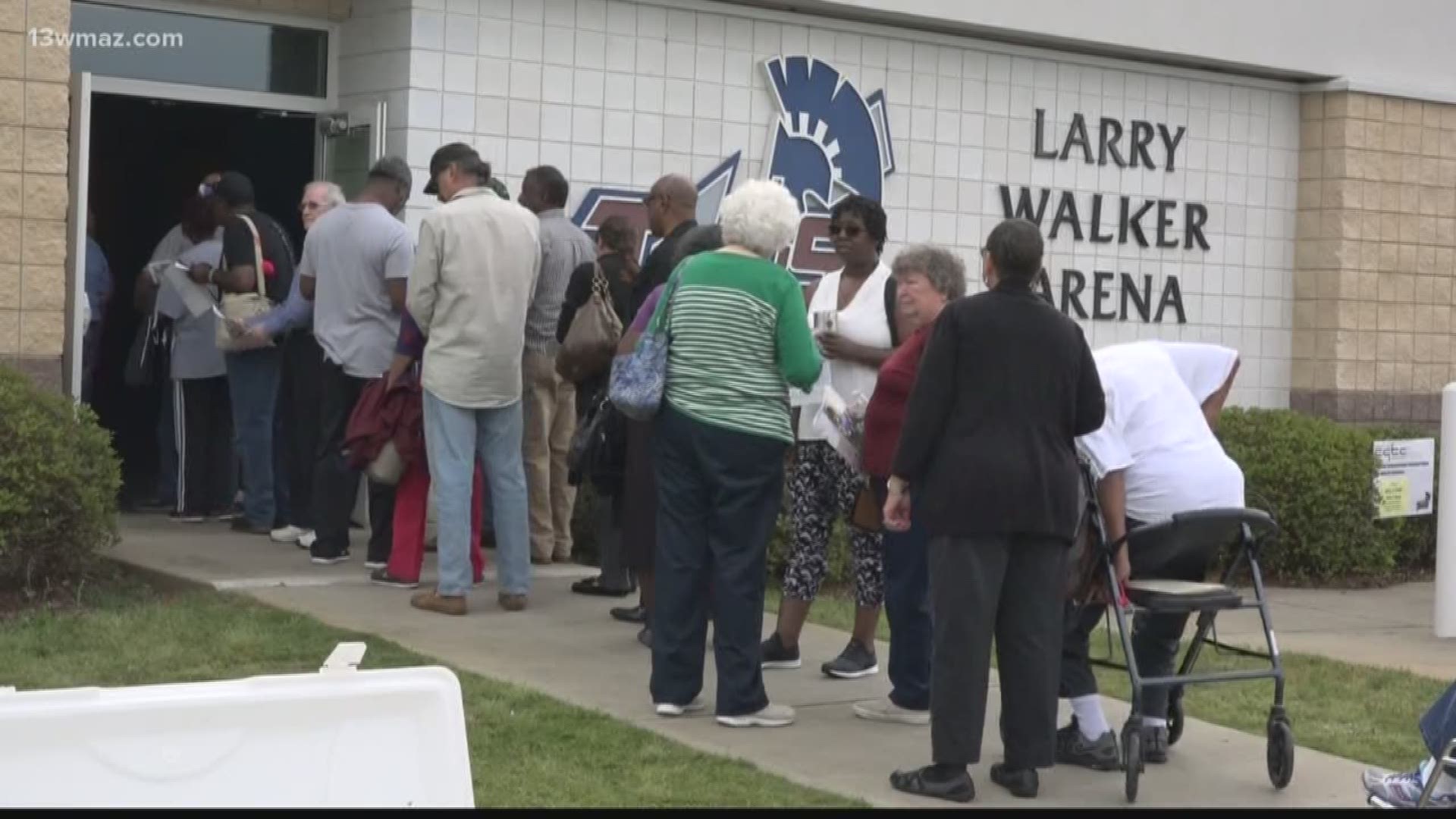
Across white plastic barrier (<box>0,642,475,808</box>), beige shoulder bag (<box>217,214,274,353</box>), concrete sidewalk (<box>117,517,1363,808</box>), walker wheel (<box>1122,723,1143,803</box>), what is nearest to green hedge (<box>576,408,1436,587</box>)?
concrete sidewalk (<box>117,517,1363,808</box>)

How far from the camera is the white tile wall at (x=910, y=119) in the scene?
37.5 ft

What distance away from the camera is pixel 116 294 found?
13820 mm

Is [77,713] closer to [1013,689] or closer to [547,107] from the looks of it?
[1013,689]

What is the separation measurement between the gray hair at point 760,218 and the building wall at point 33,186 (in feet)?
13.8

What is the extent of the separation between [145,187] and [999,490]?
904 cm

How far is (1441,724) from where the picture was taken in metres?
6.01

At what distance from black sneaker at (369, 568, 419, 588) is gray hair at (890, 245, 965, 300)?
3.44m

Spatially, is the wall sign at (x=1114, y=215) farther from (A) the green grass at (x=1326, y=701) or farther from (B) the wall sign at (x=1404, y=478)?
(A) the green grass at (x=1326, y=701)

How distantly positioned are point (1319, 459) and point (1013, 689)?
6729 mm

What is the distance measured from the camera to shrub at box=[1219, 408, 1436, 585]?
1244 centimetres

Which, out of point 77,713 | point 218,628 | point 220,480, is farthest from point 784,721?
point 220,480

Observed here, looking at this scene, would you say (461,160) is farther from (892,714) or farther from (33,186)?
Answer: (892,714)

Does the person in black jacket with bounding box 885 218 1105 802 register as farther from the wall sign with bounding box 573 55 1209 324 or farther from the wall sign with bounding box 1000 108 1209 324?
the wall sign with bounding box 1000 108 1209 324

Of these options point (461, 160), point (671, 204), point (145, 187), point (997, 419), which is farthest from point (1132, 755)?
point (145, 187)
